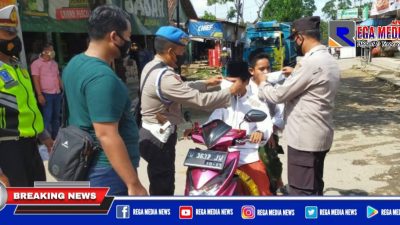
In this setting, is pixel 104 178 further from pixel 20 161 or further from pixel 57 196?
pixel 20 161

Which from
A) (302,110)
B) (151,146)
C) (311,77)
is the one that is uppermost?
(311,77)

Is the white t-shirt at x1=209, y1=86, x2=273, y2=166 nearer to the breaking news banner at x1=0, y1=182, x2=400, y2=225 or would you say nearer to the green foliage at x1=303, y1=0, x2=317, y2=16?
the breaking news banner at x1=0, y1=182, x2=400, y2=225

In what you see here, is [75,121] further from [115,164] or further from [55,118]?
[55,118]

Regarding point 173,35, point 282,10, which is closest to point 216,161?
point 173,35

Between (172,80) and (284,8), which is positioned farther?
(284,8)

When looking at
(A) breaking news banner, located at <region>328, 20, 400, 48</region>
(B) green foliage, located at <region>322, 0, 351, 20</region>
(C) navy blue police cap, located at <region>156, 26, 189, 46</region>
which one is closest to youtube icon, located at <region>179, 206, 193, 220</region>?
(C) navy blue police cap, located at <region>156, 26, 189, 46</region>

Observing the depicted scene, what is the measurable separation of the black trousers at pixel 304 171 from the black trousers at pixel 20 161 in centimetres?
182

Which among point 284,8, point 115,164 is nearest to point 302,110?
point 115,164

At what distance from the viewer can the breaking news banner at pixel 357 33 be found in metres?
6.30

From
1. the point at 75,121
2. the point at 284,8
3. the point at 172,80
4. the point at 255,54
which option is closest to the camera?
the point at 75,121

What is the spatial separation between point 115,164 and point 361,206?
1.37m

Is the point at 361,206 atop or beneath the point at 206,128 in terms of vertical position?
beneath

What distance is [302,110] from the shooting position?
3.14 meters

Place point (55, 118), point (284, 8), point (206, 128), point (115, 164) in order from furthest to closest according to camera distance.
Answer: point (284, 8), point (55, 118), point (206, 128), point (115, 164)
